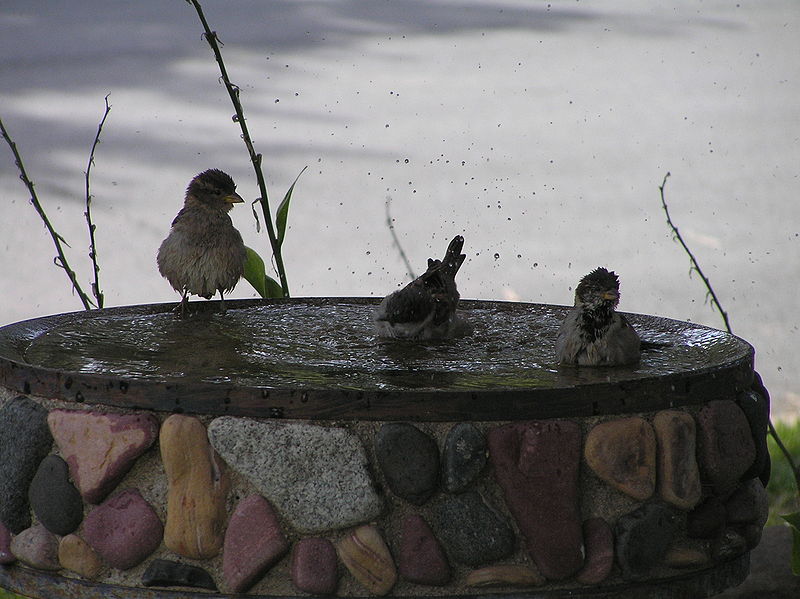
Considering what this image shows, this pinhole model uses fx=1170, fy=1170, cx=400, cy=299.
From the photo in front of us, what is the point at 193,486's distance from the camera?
2.88 metres

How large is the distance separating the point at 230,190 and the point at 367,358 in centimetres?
125

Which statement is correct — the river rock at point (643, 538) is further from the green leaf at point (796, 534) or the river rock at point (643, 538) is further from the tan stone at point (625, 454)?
the green leaf at point (796, 534)

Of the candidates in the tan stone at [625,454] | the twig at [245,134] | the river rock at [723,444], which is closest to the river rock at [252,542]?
the tan stone at [625,454]

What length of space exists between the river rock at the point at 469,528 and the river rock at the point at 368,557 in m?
0.14

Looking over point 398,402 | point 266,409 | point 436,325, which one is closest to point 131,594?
point 266,409

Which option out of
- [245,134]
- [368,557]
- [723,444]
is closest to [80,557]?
[368,557]

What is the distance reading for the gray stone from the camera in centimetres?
282

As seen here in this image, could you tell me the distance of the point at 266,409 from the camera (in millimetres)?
2834

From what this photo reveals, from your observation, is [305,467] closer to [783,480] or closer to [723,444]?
[723,444]

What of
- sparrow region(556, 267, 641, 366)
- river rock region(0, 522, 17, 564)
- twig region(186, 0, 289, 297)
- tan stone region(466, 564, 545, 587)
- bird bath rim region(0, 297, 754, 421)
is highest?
twig region(186, 0, 289, 297)

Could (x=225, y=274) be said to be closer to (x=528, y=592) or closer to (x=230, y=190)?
(x=230, y=190)

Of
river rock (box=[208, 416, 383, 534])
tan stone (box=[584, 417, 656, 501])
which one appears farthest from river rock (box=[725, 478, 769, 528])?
river rock (box=[208, 416, 383, 534])

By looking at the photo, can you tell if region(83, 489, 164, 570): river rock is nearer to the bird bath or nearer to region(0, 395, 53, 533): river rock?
the bird bath

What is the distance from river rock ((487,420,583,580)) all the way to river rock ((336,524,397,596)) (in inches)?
12.9
